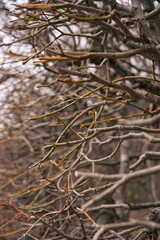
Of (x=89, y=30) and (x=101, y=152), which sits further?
(x=89, y=30)

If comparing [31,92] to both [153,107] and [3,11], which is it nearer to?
[3,11]

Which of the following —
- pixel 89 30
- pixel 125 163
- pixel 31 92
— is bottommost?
pixel 125 163

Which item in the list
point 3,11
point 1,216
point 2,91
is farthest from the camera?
point 1,216

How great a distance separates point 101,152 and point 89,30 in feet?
8.65

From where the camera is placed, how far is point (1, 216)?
17.7ft

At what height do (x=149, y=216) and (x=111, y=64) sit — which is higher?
(x=111, y=64)

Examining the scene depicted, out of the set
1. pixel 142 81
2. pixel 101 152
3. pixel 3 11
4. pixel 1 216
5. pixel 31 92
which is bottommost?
pixel 1 216

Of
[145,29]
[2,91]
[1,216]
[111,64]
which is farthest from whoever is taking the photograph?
[1,216]

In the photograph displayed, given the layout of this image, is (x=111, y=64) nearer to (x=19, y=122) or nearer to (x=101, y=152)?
(x=101, y=152)

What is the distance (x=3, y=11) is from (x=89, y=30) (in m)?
2.12

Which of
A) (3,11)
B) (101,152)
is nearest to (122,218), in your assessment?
(101,152)

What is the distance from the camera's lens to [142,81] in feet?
11.2

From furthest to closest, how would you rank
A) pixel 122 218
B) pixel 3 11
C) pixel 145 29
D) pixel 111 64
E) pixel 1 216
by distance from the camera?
pixel 1 216 < pixel 122 218 < pixel 111 64 < pixel 3 11 < pixel 145 29

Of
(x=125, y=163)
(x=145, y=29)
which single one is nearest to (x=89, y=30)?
(x=125, y=163)
